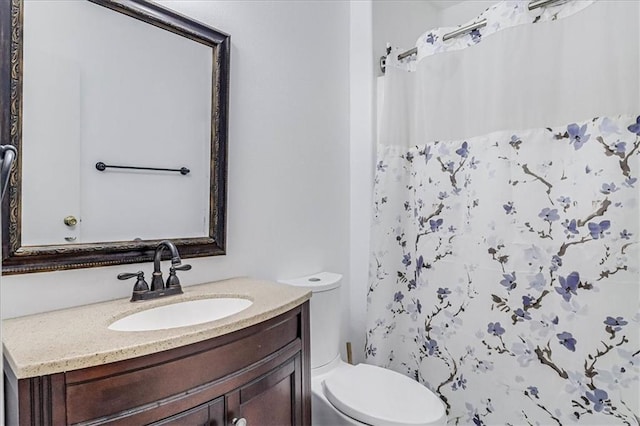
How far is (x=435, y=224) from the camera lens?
5.57ft

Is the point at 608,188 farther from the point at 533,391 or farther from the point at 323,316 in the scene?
the point at 323,316

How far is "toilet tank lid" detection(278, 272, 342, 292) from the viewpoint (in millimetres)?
1623

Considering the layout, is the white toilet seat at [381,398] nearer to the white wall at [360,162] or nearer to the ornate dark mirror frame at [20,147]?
the white wall at [360,162]

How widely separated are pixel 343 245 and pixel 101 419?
4.77 feet

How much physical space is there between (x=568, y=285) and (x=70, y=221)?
166 centimetres

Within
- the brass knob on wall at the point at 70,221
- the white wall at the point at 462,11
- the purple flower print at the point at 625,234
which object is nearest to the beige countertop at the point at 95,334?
the brass knob on wall at the point at 70,221

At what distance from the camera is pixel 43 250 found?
40.5 inches

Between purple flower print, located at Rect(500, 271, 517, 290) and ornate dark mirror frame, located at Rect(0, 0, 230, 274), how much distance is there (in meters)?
1.12

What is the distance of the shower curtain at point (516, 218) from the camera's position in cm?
124

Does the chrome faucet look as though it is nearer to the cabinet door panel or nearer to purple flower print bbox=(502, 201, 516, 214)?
the cabinet door panel

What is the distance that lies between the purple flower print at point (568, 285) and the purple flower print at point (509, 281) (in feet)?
0.49

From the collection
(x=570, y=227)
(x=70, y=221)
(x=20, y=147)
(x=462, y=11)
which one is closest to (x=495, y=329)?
(x=570, y=227)

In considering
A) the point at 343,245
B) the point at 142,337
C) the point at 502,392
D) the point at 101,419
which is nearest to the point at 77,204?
the point at 142,337

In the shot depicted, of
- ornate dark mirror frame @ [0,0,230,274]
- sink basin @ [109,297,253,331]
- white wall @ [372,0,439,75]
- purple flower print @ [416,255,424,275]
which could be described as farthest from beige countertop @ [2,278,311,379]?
white wall @ [372,0,439,75]
